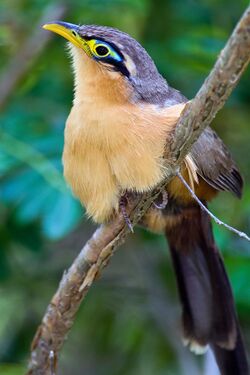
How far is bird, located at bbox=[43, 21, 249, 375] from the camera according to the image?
3.45m

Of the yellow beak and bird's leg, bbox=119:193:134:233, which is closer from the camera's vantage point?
bird's leg, bbox=119:193:134:233

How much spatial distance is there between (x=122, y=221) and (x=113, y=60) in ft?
2.29

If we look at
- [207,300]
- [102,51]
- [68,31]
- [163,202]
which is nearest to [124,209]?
[163,202]

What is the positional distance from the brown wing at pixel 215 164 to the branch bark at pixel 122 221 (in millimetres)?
430

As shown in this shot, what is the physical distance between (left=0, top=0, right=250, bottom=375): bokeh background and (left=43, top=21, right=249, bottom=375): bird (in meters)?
0.36

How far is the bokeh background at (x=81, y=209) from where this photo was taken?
467 centimetres

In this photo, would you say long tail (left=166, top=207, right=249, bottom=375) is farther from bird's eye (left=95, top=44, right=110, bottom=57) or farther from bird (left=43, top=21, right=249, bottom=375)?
bird's eye (left=95, top=44, right=110, bottom=57)

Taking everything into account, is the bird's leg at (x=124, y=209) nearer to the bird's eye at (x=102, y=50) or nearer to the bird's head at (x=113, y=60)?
the bird's head at (x=113, y=60)

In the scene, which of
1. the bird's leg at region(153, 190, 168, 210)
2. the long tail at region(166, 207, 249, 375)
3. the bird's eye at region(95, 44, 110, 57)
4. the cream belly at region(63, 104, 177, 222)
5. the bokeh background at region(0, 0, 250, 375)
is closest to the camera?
the cream belly at region(63, 104, 177, 222)

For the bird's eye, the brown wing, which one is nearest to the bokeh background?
the brown wing

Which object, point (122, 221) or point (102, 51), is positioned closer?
point (122, 221)

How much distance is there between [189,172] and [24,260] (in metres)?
2.24

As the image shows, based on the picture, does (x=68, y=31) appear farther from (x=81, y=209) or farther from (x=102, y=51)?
(x=81, y=209)

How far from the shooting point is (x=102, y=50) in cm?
371
